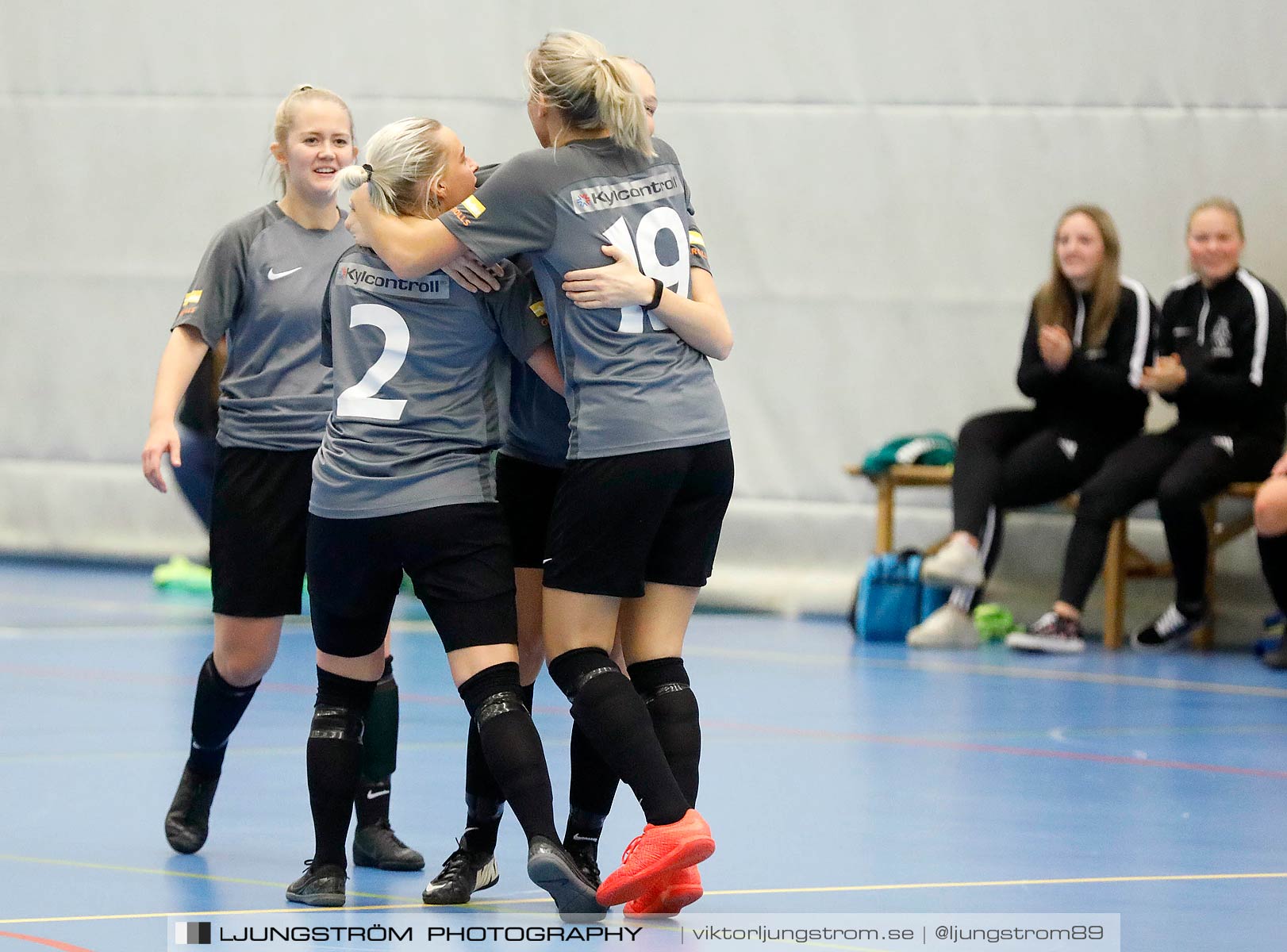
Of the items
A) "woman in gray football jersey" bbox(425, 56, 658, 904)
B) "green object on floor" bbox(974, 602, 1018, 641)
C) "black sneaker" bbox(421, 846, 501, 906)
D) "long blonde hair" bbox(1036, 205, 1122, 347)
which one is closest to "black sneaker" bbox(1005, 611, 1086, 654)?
"green object on floor" bbox(974, 602, 1018, 641)

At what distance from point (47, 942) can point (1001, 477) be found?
5.33 meters

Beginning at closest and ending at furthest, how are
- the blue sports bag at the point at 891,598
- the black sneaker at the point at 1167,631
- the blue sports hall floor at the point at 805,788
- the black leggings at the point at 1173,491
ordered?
the blue sports hall floor at the point at 805,788, the black leggings at the point at 1173,491, the black sneaker at the point at 1167,631, the blue sports bag at the point at 891,598

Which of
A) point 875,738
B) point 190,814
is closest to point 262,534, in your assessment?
point 190,814

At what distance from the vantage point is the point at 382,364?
3188 millimetres

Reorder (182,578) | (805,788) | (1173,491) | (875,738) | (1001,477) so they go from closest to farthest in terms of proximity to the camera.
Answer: (805,788), (875,738), (1173,491), (1001,477), (182,578)

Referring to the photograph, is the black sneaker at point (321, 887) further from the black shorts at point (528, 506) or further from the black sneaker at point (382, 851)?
the black shorts at point (528, 506)

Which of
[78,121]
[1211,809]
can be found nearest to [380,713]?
[1211,809]

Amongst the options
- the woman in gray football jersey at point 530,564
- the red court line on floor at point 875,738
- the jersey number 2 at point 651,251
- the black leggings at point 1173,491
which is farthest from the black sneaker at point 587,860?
the black leggings at point 1173,491

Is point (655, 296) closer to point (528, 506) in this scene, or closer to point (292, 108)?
point (528, 506)

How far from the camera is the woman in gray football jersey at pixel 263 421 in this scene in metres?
3.68

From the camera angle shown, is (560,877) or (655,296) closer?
(560,877)

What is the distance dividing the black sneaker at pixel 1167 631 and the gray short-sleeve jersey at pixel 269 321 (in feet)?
15.4

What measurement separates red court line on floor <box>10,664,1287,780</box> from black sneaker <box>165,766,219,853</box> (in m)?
1.85

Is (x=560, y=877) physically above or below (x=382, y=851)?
above
